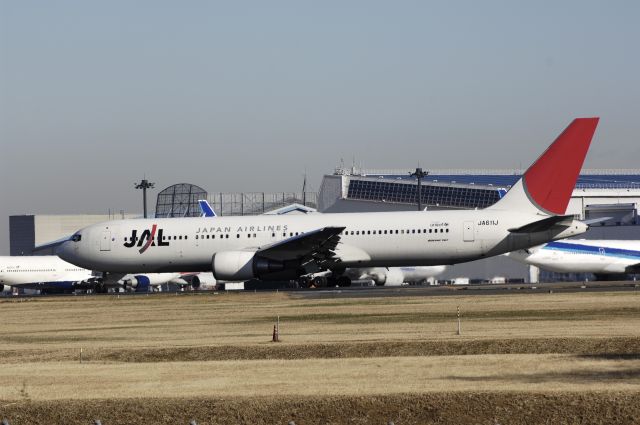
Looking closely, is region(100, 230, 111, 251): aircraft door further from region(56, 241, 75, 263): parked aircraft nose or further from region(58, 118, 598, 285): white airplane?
region(56, 241, 75, 263): parked aircraft nose

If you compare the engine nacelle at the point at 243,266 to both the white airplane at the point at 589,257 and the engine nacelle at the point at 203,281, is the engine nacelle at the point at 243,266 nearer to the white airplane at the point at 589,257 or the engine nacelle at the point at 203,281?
the white airplane at the point at 589,257

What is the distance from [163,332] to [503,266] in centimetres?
5369

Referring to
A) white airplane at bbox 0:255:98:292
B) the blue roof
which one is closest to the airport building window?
the blue roof

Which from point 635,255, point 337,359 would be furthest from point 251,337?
point 635,255

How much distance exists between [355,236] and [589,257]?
24.3 metres

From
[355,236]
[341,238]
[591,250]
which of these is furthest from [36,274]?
[591,250]

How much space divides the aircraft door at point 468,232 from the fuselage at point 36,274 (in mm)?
39654

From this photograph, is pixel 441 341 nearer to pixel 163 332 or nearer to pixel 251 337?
pixel 251 337

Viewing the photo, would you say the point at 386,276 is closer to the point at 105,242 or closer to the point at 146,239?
the point at 146,239

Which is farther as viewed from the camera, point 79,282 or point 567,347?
point 79,282

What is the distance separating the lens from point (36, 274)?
8738cm

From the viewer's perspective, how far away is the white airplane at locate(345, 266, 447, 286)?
69481 millimetres

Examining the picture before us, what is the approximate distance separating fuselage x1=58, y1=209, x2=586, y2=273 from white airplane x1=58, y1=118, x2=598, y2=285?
5 centimetres

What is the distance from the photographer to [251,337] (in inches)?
1169
